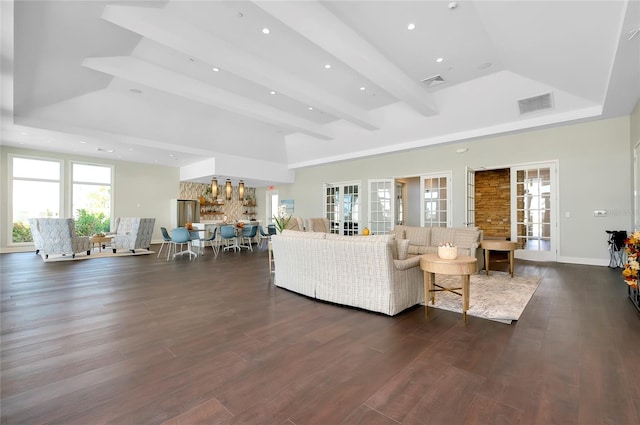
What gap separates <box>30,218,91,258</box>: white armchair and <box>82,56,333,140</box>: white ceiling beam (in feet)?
14.6

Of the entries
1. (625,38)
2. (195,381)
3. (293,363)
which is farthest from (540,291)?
(195,381)

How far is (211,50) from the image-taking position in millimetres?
4457

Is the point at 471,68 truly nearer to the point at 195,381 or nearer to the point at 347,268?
the point at 347,268

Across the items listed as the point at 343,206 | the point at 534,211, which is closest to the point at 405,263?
the point at 534,211

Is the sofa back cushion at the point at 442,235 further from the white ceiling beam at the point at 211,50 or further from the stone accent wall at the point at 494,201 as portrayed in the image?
the stone accent wall at the point at 494,201

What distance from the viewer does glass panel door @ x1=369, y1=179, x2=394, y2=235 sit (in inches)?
374

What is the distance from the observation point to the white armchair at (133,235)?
27.8 ft

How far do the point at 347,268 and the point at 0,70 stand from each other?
6018 millimetres

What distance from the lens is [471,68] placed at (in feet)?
18.4

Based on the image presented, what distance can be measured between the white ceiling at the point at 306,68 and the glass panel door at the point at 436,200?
121 centimetres

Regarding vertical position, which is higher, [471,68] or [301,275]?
[471,68]

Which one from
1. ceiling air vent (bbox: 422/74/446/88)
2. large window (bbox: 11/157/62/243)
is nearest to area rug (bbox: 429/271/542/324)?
ceiling air vent (bbox: 422/74/446/88)

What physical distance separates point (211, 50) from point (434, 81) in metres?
4.37

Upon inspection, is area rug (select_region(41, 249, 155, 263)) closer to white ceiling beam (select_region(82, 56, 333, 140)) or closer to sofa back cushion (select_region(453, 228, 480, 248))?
white ceiling beam (select_region(82, 56, 333, 140))
